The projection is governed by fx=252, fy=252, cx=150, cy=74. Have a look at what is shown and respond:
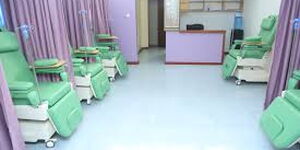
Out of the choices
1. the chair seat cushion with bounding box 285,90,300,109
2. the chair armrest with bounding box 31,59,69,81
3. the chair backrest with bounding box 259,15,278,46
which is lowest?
the chair seat cushion with bounding box 285,90,300,109

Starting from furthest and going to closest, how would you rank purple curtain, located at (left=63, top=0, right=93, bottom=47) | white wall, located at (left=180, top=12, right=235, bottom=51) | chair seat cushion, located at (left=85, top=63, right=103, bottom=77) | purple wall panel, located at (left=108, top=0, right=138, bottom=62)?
1. white wall, located at (left=180, top=12, right=235, bottom=51)
2. purple wall panel, located at (left=108, top=0, right=138, bottom=62)
3. purple curtain, located at (left=63, top=0, right=93, bottom=47)
4. chair seat cushion, located at (left=85, top=63, right=103, bottom=77)

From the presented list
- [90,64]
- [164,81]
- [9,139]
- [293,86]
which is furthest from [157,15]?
[9,139]

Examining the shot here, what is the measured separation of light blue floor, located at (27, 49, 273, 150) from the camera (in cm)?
A: 245

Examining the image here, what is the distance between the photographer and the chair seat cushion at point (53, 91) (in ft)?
7.65

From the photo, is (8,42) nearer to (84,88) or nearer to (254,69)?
(84,88)

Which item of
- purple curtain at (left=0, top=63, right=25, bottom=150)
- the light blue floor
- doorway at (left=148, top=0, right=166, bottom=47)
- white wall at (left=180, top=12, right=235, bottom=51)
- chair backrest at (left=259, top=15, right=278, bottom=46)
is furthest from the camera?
doorway at (left=148, top=0, right=166, bottom=47)

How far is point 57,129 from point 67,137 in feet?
0.68

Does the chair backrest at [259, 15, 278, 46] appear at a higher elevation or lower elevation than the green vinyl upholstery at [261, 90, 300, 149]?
higher

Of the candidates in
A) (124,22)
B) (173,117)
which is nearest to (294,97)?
(173,117)

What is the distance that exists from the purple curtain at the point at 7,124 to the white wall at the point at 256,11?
14.4 feet

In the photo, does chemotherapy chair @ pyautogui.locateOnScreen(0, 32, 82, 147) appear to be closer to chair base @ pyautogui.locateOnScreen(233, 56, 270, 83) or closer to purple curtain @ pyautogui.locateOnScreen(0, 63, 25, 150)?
purple curtain @ pyautogui.locateOnScreen(0, 63, 25, 150)

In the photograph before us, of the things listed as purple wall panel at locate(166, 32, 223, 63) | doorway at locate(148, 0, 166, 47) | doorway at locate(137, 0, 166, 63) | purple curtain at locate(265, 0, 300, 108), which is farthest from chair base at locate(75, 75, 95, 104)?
doorway at locate(148, 0, 166, 47)

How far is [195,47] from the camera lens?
5.83 meters

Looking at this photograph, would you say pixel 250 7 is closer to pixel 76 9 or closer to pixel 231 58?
pixel 231 58
